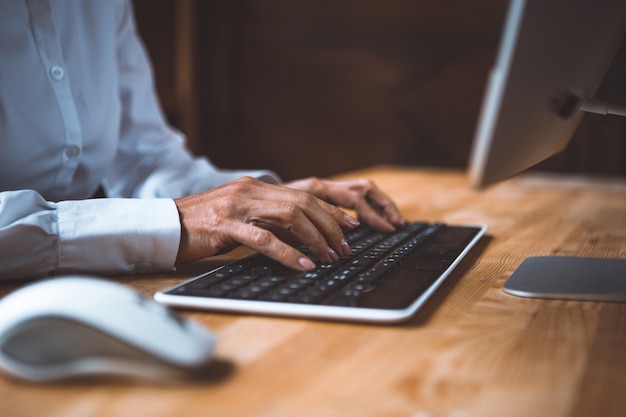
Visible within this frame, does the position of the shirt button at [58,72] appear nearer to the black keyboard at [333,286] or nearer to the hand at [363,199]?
the hand at [363,199]

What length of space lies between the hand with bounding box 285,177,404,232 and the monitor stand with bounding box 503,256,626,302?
0.26 meters

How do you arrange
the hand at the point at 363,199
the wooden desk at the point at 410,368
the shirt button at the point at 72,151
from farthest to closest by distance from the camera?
the shirt button at the point at 72,151, the hand at the point at 363,199, the wooden desk at the point at 410,368

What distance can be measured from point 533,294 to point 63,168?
2.72 ft

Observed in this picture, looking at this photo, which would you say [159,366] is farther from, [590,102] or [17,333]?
[590,102]

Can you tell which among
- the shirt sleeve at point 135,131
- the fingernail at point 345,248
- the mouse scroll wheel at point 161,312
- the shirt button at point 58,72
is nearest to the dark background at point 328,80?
the shirt sleeve at point 135,131

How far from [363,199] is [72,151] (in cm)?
49

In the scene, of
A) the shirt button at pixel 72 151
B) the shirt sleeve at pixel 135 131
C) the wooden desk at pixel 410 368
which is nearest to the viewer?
the wooden desk at pixel 410 368

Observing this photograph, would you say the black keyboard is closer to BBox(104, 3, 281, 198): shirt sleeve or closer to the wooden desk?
the wooden desk

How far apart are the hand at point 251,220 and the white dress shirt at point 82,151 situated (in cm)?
2

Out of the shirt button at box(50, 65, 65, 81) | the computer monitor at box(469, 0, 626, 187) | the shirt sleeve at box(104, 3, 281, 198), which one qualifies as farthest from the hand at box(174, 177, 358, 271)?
the shirt sleeve at box(104, 3, 281, 198)

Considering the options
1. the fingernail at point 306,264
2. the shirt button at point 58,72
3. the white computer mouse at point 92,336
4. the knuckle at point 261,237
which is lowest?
the fingernail at point 306,264

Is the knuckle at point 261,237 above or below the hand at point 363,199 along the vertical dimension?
above

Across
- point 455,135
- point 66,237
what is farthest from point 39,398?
point 455,135

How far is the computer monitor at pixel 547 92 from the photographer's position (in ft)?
2.47
